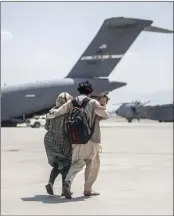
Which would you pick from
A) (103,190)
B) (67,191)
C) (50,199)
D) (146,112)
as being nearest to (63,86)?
(103,190)

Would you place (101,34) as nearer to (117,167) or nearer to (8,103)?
(8,103)

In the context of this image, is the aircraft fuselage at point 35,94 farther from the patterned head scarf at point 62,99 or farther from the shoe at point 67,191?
the patterned head scarf at point 62,99

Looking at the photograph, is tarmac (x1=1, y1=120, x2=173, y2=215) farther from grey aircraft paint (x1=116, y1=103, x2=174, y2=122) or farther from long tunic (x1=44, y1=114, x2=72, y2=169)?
grey aircraft paint (x1=116, y1=103, x2=174, y2=122)

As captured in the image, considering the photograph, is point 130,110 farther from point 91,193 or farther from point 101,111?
point 101,111

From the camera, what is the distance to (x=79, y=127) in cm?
509

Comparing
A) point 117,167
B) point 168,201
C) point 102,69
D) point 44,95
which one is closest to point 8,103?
point 44,95

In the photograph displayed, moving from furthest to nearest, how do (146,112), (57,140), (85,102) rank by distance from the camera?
1. (146,112)
2. (57,140)
3. (85,102)

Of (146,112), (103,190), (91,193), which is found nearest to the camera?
(91,193)

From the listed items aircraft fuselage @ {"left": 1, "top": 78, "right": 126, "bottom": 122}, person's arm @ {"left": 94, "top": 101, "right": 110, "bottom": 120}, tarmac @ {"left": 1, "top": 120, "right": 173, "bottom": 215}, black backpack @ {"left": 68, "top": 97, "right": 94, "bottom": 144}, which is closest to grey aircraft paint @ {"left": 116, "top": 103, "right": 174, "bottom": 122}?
aircraft fuselage @ {"left": 1, "top": 78, "right": 126, "bottom": 122}

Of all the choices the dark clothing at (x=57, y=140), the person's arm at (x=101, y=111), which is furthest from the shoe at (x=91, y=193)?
the person's arm at (x=101, y=111)

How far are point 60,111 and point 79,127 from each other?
1.07 ft

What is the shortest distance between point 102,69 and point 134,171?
90.1 feet

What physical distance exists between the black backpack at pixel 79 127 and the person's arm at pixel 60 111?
4.1 inches

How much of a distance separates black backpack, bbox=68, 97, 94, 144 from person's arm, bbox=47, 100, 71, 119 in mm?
103
